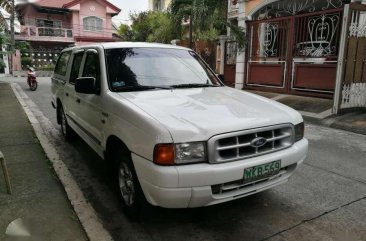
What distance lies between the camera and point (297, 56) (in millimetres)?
10727

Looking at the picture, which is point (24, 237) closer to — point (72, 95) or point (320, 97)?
point (72, 95)

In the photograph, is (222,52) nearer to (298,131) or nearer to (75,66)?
(75,66)

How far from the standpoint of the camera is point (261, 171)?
2.99 m

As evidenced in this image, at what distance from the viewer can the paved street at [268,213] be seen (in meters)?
3.12

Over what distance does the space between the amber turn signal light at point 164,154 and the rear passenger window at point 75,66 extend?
2.93 metres

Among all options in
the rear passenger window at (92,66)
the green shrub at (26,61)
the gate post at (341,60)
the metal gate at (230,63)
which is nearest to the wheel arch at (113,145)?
the rear passenger window at (92,66)

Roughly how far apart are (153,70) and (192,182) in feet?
6.03

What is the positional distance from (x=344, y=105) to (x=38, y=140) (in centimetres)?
723

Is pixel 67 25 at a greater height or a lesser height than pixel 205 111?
greater

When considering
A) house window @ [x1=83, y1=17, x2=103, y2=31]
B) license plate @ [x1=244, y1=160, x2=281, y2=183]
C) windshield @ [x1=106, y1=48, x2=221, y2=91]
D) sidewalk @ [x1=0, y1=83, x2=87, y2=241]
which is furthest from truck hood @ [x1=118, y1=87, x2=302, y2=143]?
house window @ [x1=83, y1=17, x2=103, y2=31]

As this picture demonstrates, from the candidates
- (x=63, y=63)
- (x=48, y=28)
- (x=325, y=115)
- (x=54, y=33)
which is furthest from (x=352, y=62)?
(x=54, y=33)

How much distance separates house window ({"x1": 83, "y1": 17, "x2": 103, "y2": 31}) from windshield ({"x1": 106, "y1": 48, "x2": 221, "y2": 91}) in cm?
3714

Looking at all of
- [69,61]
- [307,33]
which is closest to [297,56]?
[307,33]

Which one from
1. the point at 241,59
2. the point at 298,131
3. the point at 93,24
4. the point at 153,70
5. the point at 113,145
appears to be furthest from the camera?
the point at 93,24
